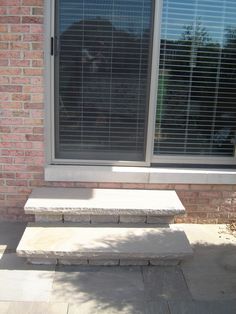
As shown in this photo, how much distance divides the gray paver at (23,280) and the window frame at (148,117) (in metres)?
1.04

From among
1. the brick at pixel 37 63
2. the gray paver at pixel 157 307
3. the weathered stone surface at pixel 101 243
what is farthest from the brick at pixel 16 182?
the gray paver at pixel 157 307

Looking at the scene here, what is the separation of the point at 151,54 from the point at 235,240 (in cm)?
181

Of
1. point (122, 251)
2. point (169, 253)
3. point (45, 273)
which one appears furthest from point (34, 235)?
point (169, 253)

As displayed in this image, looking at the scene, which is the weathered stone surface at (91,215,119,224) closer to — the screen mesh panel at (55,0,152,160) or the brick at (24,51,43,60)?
the screen mesh panel at (55,0,152,160)

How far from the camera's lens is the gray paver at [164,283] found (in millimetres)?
2719

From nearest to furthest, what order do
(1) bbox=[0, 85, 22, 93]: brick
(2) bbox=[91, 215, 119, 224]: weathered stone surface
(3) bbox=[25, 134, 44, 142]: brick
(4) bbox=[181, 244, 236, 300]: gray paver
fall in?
1. (4) bbox=[181, 244, 236, 300]: gray paver
2. (2) bbox=[91, 215, 119, 224]: weathered stone surface
3. (1) bbox=[0, 85, 22, 93]: brick
4. (3) bbox=[25, 134, 44, 142]: brick

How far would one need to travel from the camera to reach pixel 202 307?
2.59m

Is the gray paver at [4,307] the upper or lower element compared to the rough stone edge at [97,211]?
lower

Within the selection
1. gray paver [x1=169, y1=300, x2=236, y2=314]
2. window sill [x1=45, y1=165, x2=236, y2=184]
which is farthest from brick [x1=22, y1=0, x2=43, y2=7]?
gray paver [x1=169, y1=300, x2=236, y2=314]

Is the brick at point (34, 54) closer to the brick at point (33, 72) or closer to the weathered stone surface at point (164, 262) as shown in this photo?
the brick at point (33, 72)

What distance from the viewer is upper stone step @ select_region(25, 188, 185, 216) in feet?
10.7

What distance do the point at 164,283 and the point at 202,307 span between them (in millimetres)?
347

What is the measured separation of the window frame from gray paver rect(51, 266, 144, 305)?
109 cm

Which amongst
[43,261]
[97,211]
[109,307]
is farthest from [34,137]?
[109,307]
